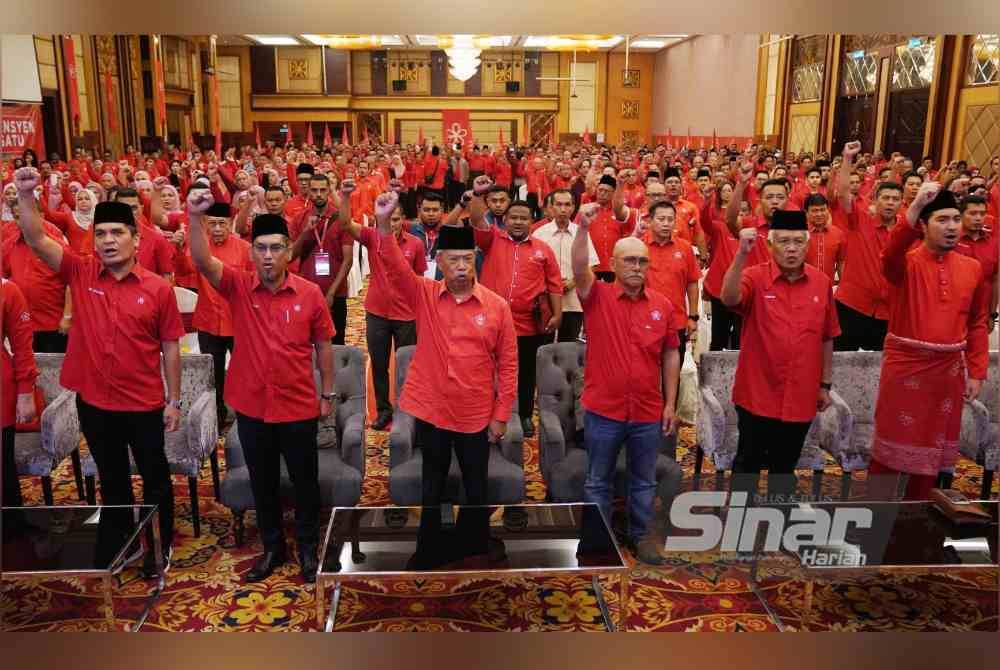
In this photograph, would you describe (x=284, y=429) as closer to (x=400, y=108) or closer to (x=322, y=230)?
(x=322, y=230)

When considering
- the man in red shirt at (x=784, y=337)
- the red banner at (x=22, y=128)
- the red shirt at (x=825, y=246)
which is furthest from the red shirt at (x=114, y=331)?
the red banner at (x=22, y=128)

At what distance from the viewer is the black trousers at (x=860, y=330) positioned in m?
4.93

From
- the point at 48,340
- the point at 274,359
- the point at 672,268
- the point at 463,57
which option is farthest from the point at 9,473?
the point at 463,57

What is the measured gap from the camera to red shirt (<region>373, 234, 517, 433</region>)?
3.30 meters

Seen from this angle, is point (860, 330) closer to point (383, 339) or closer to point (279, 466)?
point (383, 339)

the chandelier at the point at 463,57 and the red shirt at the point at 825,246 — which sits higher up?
the chandelier at the point at 463,57

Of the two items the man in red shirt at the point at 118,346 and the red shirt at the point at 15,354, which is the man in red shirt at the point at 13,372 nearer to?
the red shirt at the point at 15,354

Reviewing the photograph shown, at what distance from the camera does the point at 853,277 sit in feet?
16.1

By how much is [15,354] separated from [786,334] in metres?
3.27

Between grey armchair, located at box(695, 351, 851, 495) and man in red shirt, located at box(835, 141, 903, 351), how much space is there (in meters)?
1.30

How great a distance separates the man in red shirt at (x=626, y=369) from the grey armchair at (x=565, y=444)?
7.1 inches

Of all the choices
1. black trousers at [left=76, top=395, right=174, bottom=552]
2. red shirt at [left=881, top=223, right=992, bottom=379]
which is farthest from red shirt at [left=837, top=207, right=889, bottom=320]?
black trousers at [left=76, top=395, right=174, bottom=552]

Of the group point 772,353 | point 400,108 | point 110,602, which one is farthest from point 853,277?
point 400,108

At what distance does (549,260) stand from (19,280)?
2996mm
